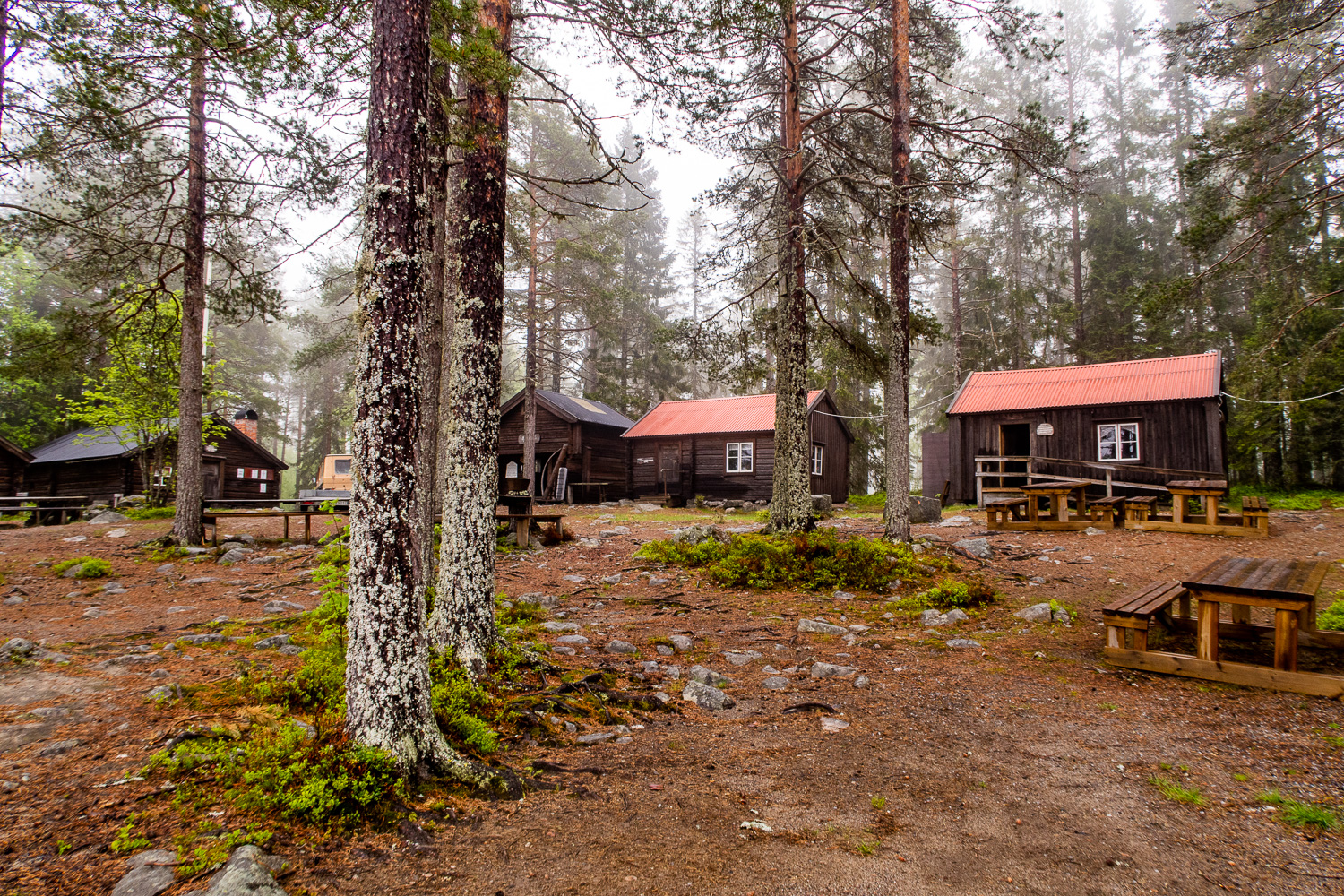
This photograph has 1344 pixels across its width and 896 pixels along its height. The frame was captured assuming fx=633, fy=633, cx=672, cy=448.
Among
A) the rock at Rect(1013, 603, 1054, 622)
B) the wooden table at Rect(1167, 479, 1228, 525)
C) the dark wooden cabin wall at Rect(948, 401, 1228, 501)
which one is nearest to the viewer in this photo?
the rock at Rect(1013, 603, 1054, 622)

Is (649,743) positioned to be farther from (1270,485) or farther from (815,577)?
→ (1270,485)

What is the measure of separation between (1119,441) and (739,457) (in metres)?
13.0

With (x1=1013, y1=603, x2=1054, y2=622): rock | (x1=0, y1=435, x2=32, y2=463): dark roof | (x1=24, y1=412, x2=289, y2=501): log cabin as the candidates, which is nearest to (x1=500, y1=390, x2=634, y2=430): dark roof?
(x1=24, y1=412, x2=289, y2=501): log cabin

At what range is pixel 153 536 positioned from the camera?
12.9 metres

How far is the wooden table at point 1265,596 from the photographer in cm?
454

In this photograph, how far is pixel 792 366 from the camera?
1166 centimetres

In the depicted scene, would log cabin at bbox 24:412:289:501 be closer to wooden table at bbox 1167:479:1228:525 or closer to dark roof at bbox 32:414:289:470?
dark roof at bbox 32:414:289:470

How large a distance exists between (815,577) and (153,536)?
43.2 feet

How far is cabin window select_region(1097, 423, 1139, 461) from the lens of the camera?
63.9ft

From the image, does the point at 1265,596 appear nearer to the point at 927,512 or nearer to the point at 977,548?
the point at 977,548

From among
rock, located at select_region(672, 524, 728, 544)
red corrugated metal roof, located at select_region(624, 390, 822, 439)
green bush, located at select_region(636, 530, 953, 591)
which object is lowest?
green bush, located at select_region(636, 530, 953, 591)

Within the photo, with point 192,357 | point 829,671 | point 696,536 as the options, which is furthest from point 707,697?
point 192,357

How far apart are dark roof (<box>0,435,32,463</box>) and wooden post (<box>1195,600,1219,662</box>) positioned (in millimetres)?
32714

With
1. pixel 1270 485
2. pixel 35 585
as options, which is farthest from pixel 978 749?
pixel 1270 485
